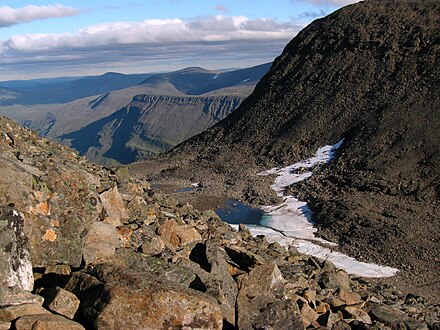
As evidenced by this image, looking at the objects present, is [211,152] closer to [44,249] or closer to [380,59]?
[380,59]

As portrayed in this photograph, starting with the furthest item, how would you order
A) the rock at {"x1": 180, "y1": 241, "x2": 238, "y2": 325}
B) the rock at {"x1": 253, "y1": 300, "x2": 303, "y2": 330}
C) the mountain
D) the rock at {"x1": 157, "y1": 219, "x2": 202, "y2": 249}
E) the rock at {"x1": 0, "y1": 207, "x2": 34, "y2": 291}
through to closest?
the mountain, the rock at {"x1": 157, "y1": 219, "x2": 202, "y2": 249}, the rock at {"x1": 180, "y1": 241, "x2": 238, "y2": 325}, the rock at {"x1": 253, "y1": 300, "x2": 303, "y2": 330}, the rock at {"x1": 0, "y1": 207, "x2": 34, "y2": 291}

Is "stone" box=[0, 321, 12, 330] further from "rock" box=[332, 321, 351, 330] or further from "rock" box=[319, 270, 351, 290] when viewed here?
"rock" box=[319, 270, 351, 290]

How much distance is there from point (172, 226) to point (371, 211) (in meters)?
47.7

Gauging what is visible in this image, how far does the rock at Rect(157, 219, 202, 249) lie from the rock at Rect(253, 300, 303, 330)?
6823mm

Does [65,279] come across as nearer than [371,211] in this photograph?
Yes

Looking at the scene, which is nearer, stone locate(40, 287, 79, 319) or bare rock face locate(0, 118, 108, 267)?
stone locate(40, 287, 79, 319)

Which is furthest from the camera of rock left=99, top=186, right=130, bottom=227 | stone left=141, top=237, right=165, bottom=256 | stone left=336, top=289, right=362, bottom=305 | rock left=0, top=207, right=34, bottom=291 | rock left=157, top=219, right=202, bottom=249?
stone left=336, top=289, right=362, bottom=305

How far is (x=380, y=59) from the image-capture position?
3846 inches

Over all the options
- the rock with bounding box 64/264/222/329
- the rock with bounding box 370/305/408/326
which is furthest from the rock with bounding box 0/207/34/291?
the rock with bounding box 370/305/408/326

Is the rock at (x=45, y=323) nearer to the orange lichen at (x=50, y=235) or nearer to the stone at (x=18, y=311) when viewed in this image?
the stone at (x=18, y=311)

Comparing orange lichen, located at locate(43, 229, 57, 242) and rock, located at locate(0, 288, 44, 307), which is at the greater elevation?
orange lichen, located at locate(43, 229, 57, 242)

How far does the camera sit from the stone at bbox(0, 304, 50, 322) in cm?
825

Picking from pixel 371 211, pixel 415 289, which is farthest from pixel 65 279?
pixel 371 211

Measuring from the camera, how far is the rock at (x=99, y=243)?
1172cm
